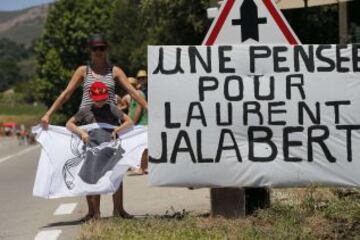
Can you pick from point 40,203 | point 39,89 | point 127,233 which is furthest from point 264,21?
point 39,89

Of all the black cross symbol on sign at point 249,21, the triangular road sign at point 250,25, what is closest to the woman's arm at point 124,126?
the triangular road sign at point 250,25

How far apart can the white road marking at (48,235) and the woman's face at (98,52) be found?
5.68 ft

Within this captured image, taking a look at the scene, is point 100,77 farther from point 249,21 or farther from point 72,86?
point 249,21

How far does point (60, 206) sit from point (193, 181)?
3.45 metres

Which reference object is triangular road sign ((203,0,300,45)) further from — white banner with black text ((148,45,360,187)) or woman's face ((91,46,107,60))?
woman's face ((91,46,107,60))

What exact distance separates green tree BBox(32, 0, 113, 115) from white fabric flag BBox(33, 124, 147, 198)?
5839 cm

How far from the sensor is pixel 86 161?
809cm

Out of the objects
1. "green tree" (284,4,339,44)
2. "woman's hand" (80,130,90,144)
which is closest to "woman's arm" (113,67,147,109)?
"woman's hand" (80,130,90,144)

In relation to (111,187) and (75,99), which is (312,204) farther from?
(75,99)

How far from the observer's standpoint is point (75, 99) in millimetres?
64625

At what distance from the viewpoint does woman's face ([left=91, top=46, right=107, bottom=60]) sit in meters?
8.12

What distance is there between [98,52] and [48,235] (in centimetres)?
182

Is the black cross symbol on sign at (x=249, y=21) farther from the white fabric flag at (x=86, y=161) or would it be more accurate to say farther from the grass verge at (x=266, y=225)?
the white fabric flag at (x=86, y=161)

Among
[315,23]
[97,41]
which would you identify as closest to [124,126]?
[97,41]
